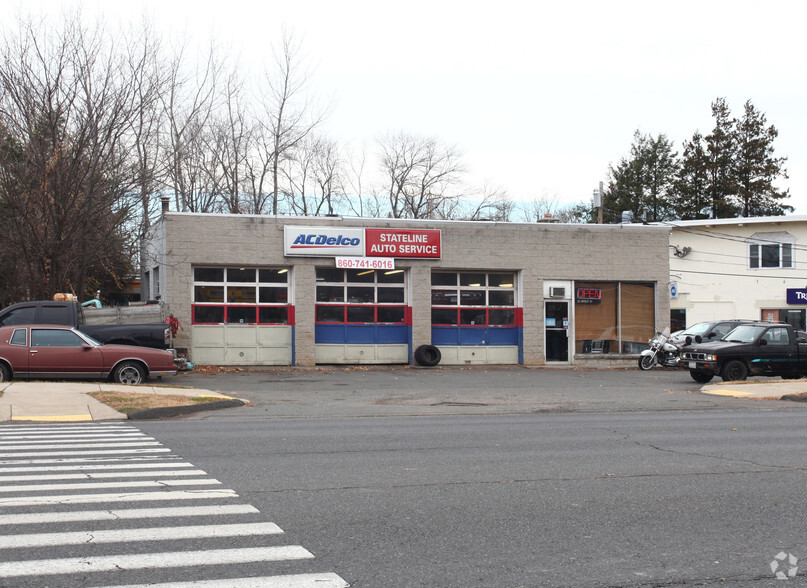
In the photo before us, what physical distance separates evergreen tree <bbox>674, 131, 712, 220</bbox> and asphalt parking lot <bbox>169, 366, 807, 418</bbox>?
1683 inches

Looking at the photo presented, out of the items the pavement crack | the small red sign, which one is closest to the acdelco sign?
the small red sign

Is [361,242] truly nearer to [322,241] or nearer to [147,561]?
[322,241]

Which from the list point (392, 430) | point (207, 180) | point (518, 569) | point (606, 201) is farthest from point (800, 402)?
point (606, 201)

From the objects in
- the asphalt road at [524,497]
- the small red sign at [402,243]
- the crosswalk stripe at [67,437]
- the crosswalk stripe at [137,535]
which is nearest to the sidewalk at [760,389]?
the asphalt road at [524,497]

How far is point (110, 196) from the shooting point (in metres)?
→ 25.0

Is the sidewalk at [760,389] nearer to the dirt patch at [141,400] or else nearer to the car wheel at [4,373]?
the dirt patch at [141,400]

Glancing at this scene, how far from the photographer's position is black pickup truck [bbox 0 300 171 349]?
20938mm

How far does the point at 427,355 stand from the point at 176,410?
532 inches

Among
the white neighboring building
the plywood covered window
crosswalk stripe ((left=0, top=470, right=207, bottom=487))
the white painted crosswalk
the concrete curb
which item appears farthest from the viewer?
the white neighboring building

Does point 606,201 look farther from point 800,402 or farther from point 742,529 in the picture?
point 742,529

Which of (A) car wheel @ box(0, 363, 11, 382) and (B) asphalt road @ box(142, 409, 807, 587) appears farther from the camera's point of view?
(A) car wheel @ box(0, 363, 11, 382)

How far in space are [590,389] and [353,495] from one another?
1449 cm

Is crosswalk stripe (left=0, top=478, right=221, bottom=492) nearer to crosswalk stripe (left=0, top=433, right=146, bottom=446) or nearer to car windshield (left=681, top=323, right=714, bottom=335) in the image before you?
crosswalk stripe (left=0, top=433, right=146, bottom=446)

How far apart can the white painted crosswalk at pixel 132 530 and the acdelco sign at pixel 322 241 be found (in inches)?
693
